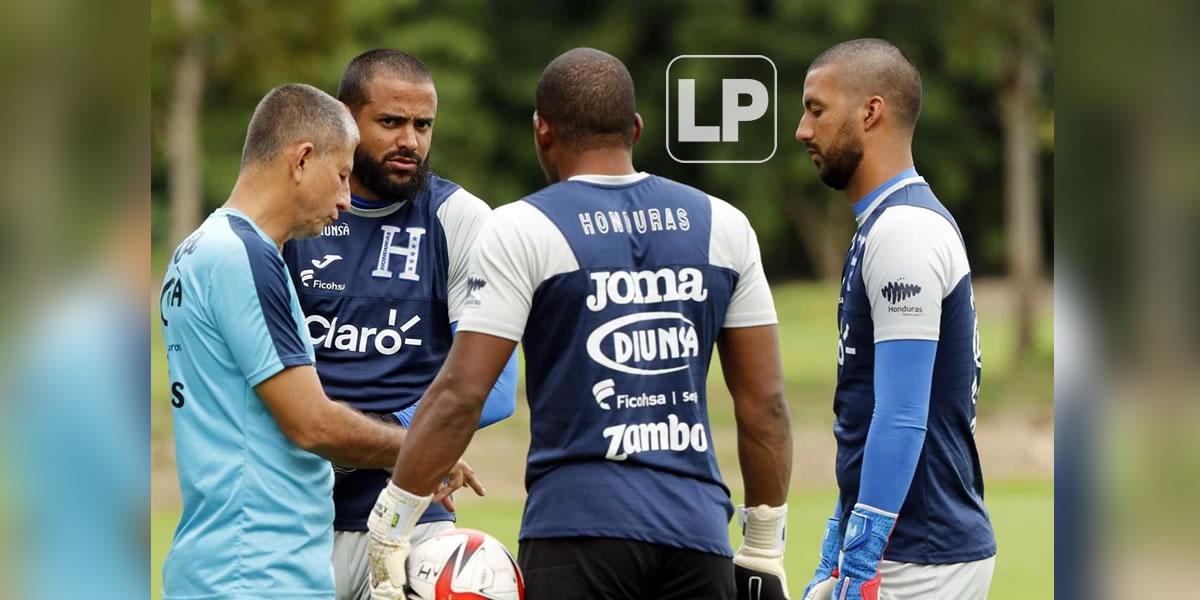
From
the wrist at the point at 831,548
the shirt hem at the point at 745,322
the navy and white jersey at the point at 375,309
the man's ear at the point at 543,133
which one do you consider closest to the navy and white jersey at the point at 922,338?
the wrist at the point at 831,548

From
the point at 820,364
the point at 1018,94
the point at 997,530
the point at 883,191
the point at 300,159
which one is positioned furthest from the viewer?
the point at 820,364

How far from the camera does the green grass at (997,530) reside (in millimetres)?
9071

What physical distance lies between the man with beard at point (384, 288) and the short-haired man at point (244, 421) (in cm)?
81

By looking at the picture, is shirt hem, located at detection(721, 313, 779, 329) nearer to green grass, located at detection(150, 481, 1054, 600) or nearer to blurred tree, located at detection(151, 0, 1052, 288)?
green grass, located at detection(150, 481, 1054, 600)

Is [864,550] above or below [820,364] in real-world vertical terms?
Result: above

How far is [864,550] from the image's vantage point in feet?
11.7

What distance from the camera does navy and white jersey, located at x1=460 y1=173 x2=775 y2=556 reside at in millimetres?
3412

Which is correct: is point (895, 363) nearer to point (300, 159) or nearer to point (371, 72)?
point (300, 159)

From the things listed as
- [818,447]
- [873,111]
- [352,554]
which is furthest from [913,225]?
[818,447]

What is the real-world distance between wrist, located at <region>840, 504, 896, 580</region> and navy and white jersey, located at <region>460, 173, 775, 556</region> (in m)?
0.33

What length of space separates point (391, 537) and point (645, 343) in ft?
2.65

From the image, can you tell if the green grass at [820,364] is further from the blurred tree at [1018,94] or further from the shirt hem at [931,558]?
the shirt hem at [931,558]
